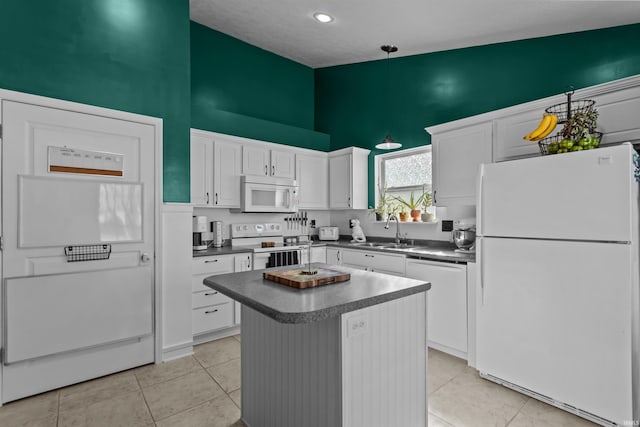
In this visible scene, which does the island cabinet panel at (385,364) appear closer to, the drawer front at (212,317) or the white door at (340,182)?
the drawer front at (212,317)

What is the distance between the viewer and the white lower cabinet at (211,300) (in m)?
3.29

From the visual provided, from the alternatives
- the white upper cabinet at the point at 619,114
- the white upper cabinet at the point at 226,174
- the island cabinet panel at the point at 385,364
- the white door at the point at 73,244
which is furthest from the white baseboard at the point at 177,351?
the white upper cabinet at the point at 619,114

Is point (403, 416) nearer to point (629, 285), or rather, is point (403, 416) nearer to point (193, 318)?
point (629, 285)

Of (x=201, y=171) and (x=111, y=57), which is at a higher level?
(x=111, y=57)

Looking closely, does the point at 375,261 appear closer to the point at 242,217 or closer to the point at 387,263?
the point at 387,263

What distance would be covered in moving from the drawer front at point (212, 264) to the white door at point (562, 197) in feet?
8.00

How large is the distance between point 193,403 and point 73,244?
1.49m

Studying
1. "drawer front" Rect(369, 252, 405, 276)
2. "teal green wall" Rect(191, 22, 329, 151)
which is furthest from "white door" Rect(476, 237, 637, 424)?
"teal green wall" Rect(191, 22, 329, 151)

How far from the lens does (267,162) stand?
13.9 feet

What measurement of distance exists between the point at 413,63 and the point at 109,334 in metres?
4.28

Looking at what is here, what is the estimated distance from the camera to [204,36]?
4.14 m

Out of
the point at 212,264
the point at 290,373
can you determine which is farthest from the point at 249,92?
the point at 290,373

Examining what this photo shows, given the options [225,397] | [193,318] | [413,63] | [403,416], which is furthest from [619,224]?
[193,318]

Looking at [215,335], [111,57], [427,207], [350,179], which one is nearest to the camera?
[111,57]
